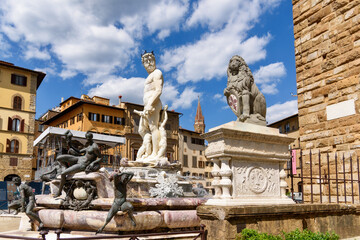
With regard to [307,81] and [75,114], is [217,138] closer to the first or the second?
[307,81]

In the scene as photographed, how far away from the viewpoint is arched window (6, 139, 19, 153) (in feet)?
125

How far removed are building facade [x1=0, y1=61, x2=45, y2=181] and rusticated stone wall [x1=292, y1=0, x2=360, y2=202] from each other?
3564cm

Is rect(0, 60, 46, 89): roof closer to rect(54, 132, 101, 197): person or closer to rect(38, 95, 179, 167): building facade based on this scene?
rect(38, 95, 179, 167): building facade

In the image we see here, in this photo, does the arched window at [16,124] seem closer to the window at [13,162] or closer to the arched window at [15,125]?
the arched window at [15,125]

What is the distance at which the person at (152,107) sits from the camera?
9.98 meters

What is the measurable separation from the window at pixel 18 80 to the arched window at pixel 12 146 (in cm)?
684

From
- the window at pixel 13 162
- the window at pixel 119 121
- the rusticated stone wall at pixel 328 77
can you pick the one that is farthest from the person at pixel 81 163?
the window at pixel 119 121

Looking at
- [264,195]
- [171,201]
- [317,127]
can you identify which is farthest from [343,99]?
[171,201]

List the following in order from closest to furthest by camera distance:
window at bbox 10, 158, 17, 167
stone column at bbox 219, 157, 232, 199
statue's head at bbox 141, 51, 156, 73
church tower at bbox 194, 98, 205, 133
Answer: stone column at bbox 219, 157, 232, 199 < statue's head at bbox 141, 51, 156, 73 < window at bbox 10, 158, 17, 167 < church tower at bbox 194, 98, 205, 133

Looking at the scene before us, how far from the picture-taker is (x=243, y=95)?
6.16 metres

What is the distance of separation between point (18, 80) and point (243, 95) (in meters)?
39.8

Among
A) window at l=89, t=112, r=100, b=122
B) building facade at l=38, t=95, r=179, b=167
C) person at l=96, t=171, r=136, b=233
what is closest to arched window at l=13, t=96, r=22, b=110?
building facade at l=38, t=95, r=179, b=167

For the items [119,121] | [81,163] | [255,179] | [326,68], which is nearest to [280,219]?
[255,179]

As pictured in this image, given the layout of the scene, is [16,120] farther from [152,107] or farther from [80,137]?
[152,107]
